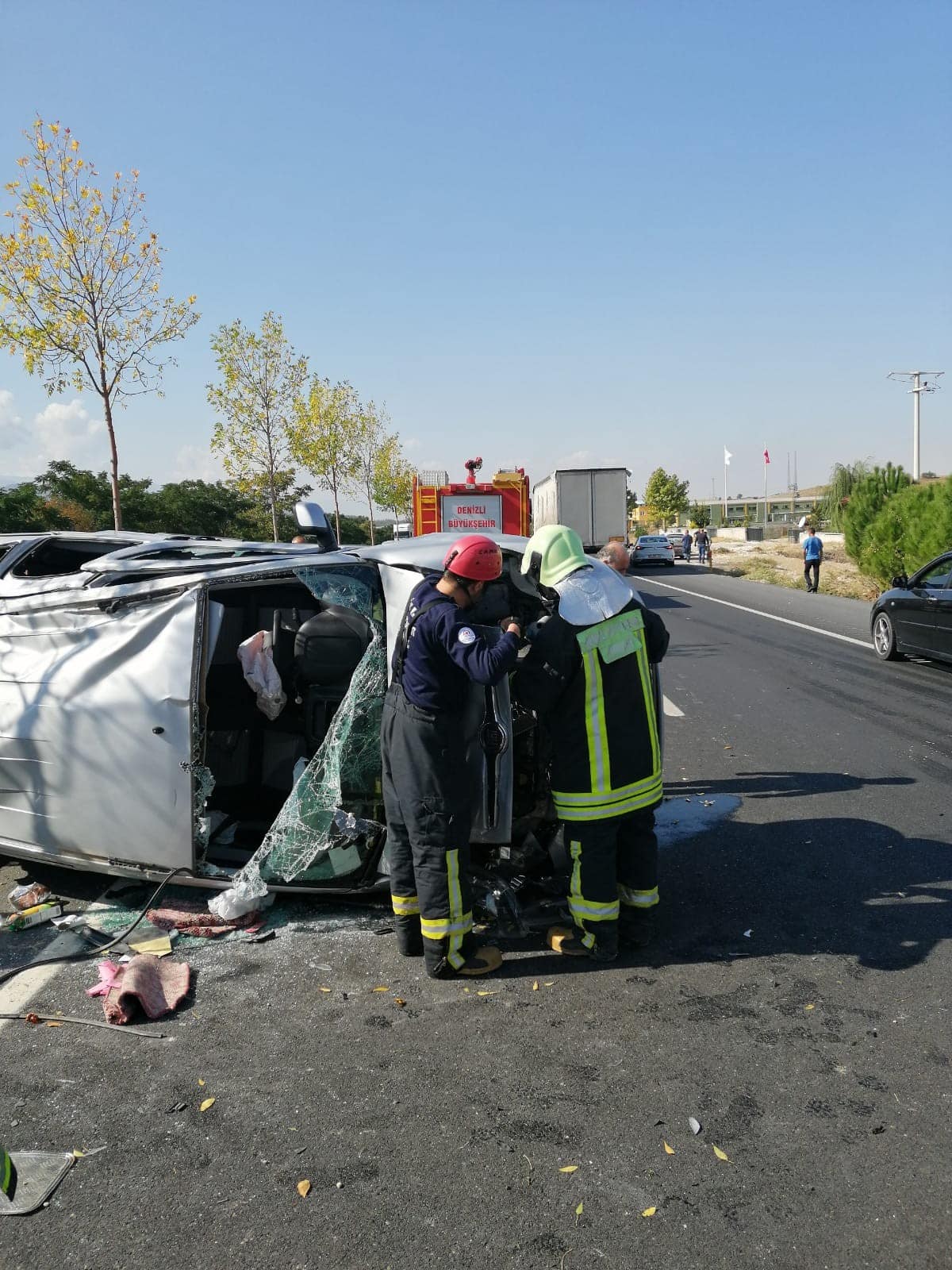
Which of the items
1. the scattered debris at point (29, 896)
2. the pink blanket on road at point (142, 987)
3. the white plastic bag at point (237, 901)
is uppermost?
the white plastic bag at point (237, 901)

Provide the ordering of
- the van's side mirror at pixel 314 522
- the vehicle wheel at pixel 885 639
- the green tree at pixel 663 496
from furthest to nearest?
the green tree at pixel 663 496
the vehicle wheel at pixel 885 639
the van's side mirror at pixel 314 522

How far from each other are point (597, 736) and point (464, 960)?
3.59 feet

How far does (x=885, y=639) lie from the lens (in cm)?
1223

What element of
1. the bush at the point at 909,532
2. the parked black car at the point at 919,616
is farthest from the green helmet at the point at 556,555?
the bush at the point at 909,532

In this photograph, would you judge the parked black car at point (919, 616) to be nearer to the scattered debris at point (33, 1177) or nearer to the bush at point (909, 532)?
the bush at point (909, 532)

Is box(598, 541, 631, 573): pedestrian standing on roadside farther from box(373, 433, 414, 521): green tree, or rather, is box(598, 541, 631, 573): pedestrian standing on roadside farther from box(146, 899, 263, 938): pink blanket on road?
box(373, 433, 414, 521): green tree

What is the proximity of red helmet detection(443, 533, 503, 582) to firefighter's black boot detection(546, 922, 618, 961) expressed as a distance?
156 centimetres

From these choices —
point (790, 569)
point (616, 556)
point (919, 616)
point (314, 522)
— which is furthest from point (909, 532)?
point (314, 522)

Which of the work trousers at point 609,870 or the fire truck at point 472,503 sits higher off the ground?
the fire truck at point 472,503

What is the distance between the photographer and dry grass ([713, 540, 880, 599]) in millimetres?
24094

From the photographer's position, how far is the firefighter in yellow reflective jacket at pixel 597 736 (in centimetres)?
394

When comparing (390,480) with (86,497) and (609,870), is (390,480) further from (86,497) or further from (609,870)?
(609,870)

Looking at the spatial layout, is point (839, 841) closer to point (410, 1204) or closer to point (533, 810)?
point (533, 810)

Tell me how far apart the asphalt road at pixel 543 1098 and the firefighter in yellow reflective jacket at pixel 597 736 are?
265mm
